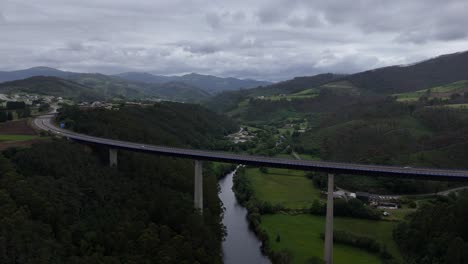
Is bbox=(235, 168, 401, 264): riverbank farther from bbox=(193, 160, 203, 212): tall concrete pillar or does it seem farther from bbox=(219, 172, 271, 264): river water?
bbox=(193, 160, 203, 212): tall concrete pillar

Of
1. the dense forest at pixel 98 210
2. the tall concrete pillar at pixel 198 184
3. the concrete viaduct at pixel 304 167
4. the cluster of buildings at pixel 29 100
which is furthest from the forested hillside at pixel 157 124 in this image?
the cluster of buildings at pixel 29 100

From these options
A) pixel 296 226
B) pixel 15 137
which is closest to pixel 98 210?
pixel 15 137

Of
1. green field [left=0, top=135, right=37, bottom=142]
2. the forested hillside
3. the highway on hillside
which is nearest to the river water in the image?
the highway on hillside

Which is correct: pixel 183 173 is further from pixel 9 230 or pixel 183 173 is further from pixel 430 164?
pixel 430 164

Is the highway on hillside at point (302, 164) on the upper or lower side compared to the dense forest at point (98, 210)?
upper

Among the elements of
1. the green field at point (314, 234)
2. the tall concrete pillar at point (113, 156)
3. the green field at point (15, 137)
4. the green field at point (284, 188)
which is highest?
the green field at point (15, 137)

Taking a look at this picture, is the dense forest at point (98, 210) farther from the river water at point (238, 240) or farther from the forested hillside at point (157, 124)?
the forested hillside at point (157, 124)

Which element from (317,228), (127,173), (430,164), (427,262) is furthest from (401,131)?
(127,173)
